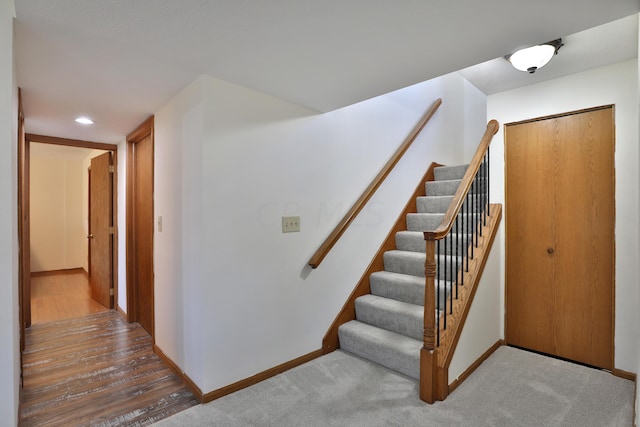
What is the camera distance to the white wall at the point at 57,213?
5949mm

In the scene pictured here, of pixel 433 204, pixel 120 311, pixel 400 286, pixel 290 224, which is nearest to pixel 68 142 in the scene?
pixel 120 311

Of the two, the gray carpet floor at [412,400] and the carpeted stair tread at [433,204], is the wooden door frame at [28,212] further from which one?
the carpeted stair tread at [433,204]

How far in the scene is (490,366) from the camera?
2488 millimetres

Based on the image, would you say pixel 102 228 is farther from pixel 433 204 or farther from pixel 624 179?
pixel 624 179

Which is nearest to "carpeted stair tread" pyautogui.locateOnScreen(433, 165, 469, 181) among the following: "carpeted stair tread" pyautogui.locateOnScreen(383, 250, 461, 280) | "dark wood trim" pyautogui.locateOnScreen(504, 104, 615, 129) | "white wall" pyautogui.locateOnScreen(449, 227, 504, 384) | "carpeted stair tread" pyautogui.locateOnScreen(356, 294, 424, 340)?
"dark wood trim" pyautogui.locateOnScreen(504, 104, 615, 129)

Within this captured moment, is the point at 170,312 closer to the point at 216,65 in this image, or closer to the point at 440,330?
the point at 216,65

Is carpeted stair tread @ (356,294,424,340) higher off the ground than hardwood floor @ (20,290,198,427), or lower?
higher

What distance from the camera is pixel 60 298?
14.4 ft

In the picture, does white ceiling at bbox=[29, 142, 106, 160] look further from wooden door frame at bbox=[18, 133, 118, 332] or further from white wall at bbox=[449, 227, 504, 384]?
white wall at bbox=[449, 227, 504, 384]

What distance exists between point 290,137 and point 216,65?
0.74m

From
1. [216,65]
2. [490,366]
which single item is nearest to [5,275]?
[216,65]

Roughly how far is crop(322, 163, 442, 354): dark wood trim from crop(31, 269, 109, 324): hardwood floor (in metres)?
2.95

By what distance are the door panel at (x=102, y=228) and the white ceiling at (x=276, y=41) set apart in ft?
5.83

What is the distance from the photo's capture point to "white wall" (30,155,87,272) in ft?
19.5
